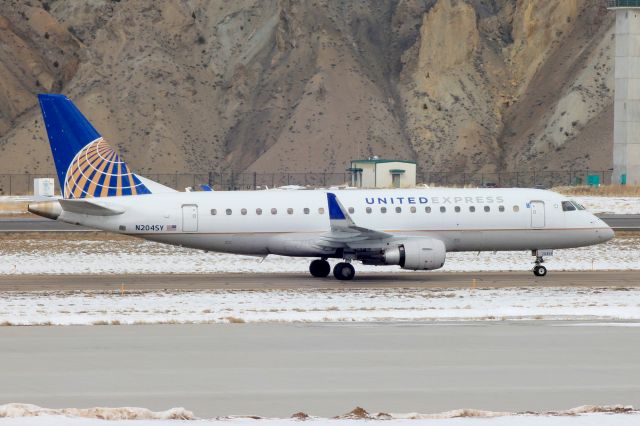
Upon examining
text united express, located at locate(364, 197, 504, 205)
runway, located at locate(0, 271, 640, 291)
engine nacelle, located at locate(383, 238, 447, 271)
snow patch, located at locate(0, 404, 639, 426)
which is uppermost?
text united express, located at locate(364, 197, 504, 205)

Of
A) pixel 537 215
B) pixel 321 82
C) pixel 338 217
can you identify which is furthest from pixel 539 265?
pixel 321 82

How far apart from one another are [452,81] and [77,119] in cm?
9101

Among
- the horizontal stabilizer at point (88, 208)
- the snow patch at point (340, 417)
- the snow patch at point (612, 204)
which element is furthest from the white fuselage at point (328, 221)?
the snow patch at point (612, 204)

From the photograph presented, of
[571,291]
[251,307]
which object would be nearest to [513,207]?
[571,291]

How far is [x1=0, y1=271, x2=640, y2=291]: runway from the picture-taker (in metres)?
38.9

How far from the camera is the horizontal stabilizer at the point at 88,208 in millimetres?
40781

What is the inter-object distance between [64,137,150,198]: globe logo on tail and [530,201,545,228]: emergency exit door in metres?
13.5

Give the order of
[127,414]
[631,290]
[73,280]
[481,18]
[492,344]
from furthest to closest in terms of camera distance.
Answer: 1. [481,18]
2. [73,280]
3. [631,290]
4. [492,344]
5. [127,414]

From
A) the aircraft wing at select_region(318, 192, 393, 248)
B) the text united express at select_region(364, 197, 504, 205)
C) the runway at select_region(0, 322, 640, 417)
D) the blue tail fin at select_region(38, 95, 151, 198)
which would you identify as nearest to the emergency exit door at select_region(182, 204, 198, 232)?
the blue tail fin at select_region(38, 95, 151, 198)

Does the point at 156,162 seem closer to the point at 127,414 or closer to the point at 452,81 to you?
the point at 452,81

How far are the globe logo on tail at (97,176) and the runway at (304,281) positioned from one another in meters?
2.96

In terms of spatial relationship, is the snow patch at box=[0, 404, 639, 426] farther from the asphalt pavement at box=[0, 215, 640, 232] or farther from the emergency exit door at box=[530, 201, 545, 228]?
the asphalt pavement at box=[0, 215, 640, 232]

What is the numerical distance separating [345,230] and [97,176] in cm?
875

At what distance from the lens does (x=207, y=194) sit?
141 feet
